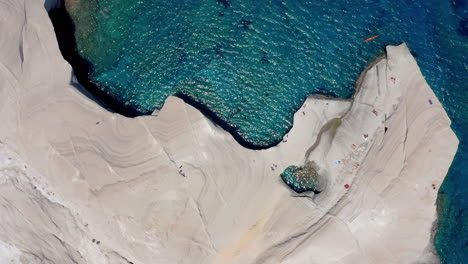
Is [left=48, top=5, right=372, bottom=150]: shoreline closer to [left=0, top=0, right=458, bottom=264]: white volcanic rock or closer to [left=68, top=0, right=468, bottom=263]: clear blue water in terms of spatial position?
[left=68, top=0, right=468, bottom=263]: clear blue water

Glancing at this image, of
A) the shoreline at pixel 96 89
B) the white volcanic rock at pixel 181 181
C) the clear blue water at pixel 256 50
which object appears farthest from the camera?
the clear blue water at pixel 256 50

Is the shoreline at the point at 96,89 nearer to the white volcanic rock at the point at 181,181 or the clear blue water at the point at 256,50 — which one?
the clear blue water at the point at 256,50

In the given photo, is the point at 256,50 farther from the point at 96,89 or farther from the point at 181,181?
the point at 96,89

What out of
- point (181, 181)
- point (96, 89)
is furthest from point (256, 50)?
point (96, 89)

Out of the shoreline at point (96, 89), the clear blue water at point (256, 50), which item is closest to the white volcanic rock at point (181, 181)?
the shoreline at point (96, 89)

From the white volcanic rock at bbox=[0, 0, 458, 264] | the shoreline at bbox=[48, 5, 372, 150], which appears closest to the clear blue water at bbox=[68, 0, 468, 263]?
the shoreline at bbox=[48, 5, 372, 150]

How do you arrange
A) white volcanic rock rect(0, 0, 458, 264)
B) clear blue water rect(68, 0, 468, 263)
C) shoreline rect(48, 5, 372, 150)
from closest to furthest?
1. white volcanic rock rect(0, 0, 458, 264)
2. shoreline rect(48, 5, 372, 150)
3. clear blue water rect(68, 0, 468, 263)
